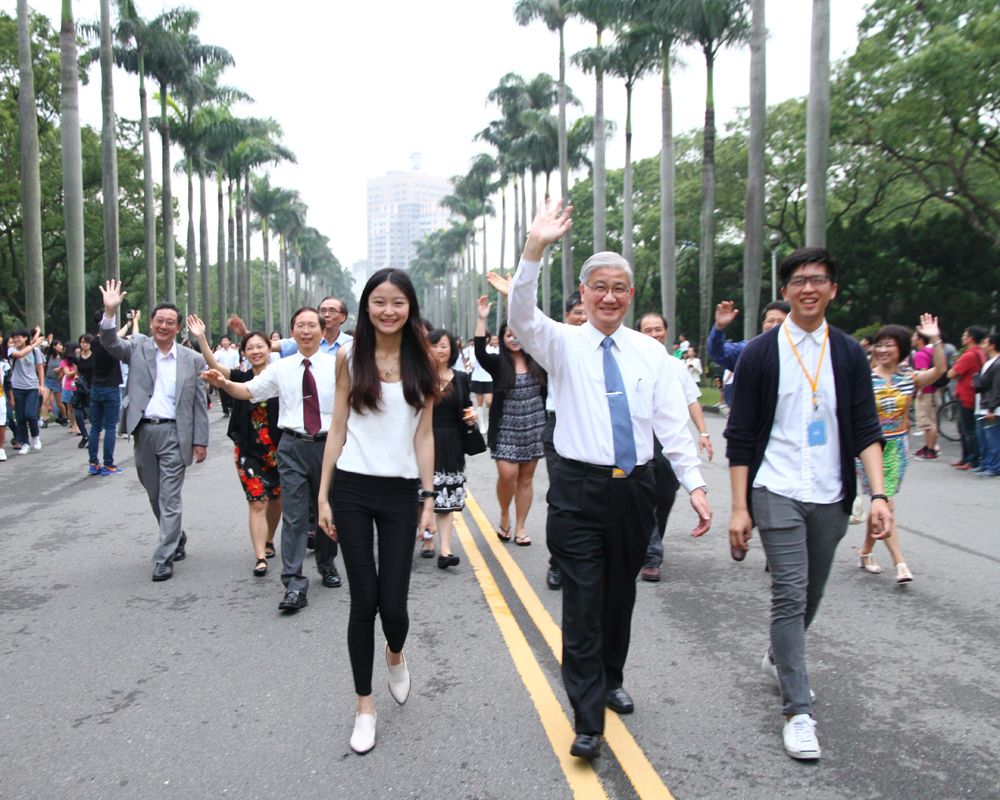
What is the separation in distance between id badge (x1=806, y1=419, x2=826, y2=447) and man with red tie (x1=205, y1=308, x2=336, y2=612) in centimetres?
322

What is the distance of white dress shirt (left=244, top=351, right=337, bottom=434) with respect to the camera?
5.98m

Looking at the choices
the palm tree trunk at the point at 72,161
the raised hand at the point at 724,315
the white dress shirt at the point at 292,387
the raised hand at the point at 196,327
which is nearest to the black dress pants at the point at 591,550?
the raised hand at the point at 724,315

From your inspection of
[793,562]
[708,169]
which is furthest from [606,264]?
[708,169]

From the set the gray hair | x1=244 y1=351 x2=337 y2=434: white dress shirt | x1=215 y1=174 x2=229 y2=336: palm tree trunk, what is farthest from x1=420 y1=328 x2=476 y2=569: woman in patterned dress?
x1=215 y1=174 x2=229 y2=336: palm tree trunk

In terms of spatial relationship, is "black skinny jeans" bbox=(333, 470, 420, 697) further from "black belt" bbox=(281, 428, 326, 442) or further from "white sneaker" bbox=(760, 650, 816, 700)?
"black belt" bbox=(281, 428, 326, 442)

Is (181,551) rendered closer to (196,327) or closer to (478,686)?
(196,327)

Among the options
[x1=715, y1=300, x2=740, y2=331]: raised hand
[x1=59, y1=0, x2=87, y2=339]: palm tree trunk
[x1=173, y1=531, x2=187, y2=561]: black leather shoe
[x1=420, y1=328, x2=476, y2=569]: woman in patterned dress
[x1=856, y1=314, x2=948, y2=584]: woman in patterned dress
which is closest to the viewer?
[x1=715, y1=300, x2=740, y2=331]: raised hand

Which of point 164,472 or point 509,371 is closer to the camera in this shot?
point 164,472

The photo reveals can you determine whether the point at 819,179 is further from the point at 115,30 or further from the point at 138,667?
the point at 115,30

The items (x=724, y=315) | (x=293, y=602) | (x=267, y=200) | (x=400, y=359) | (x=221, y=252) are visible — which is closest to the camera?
(x=400, y=359)

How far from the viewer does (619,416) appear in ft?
12.1

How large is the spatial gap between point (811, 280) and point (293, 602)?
367 centimetres

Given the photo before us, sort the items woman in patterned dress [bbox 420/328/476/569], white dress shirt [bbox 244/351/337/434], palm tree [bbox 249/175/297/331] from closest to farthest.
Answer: white dress shirt [bbox 244/351/337/434] → woman in patterned dress [bbox 420/328/476/569] → palm tree [bbox 249/175/297/331]

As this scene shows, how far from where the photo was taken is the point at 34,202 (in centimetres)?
2166
